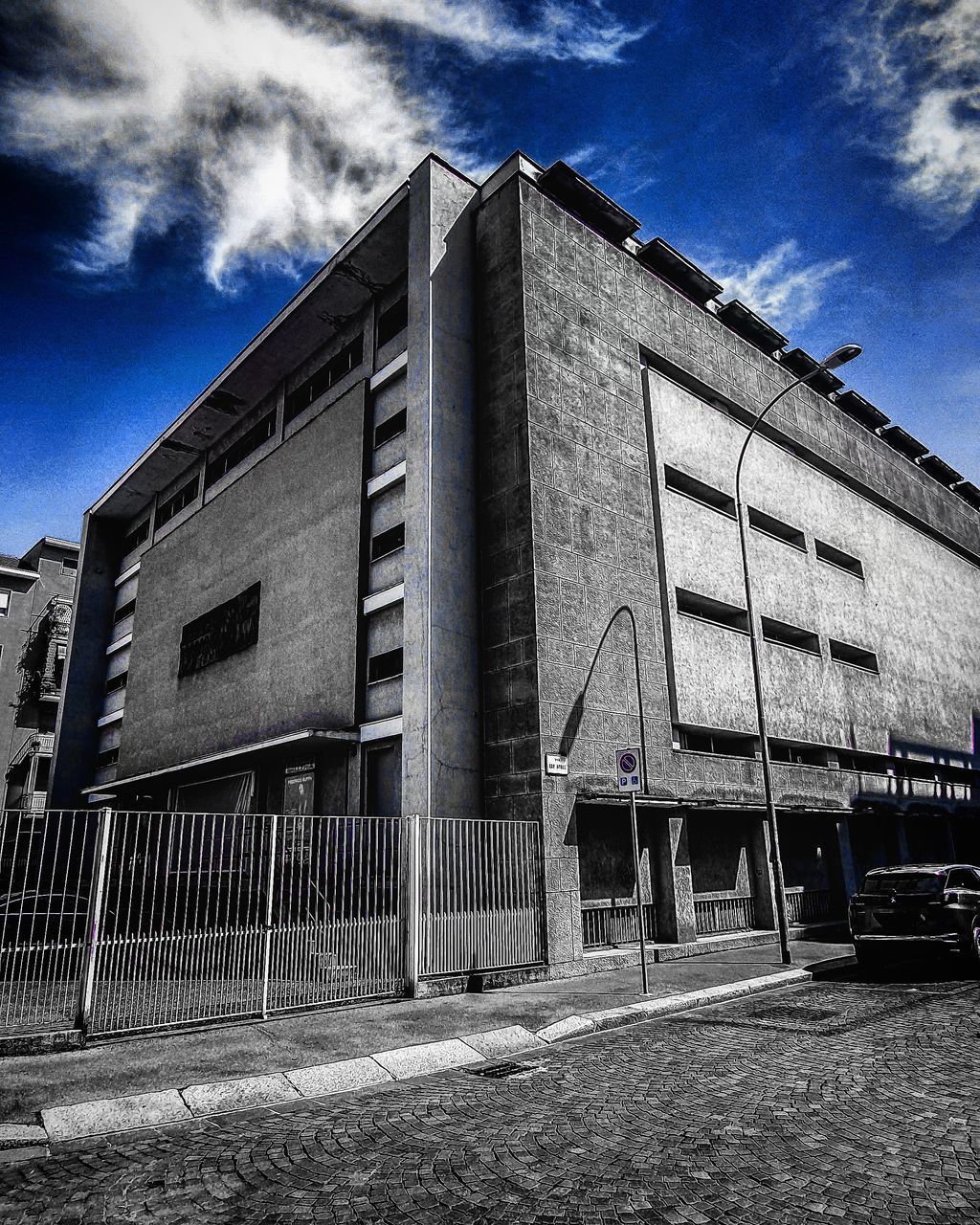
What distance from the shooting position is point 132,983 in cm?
873

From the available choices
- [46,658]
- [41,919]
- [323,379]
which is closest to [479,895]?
[41,919]

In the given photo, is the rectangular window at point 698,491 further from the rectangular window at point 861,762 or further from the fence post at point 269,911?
the fence post at point 269,911

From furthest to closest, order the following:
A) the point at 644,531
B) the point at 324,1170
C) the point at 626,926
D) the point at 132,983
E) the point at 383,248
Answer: the point at 383,248
the point at 644,531
the point at 626,926
the point at 132,983
the point at 324,1170

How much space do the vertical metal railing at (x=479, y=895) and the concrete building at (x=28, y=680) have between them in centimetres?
3897

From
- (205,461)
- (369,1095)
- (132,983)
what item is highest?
(205,461)

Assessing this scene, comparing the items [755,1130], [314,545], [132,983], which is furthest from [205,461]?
[755,1130]

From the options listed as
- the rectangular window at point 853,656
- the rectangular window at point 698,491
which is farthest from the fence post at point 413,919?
the rectangular window at point 853,656

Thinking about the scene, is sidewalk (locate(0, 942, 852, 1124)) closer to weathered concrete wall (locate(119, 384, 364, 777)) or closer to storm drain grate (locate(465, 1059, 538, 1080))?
storm drain grate (locate(465, 1059, 538, 1080))

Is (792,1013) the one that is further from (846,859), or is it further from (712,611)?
(846,859)

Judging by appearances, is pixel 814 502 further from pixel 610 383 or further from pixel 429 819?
pixel 429 819

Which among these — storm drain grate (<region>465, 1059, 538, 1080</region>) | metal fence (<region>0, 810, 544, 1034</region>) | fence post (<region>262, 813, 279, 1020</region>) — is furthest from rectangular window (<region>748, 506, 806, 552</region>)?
storm drain grate (<region>465, 1059, 538, 1080</region>)

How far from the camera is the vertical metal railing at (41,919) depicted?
26.9 feet

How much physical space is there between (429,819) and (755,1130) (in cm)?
717

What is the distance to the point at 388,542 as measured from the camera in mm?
19891
